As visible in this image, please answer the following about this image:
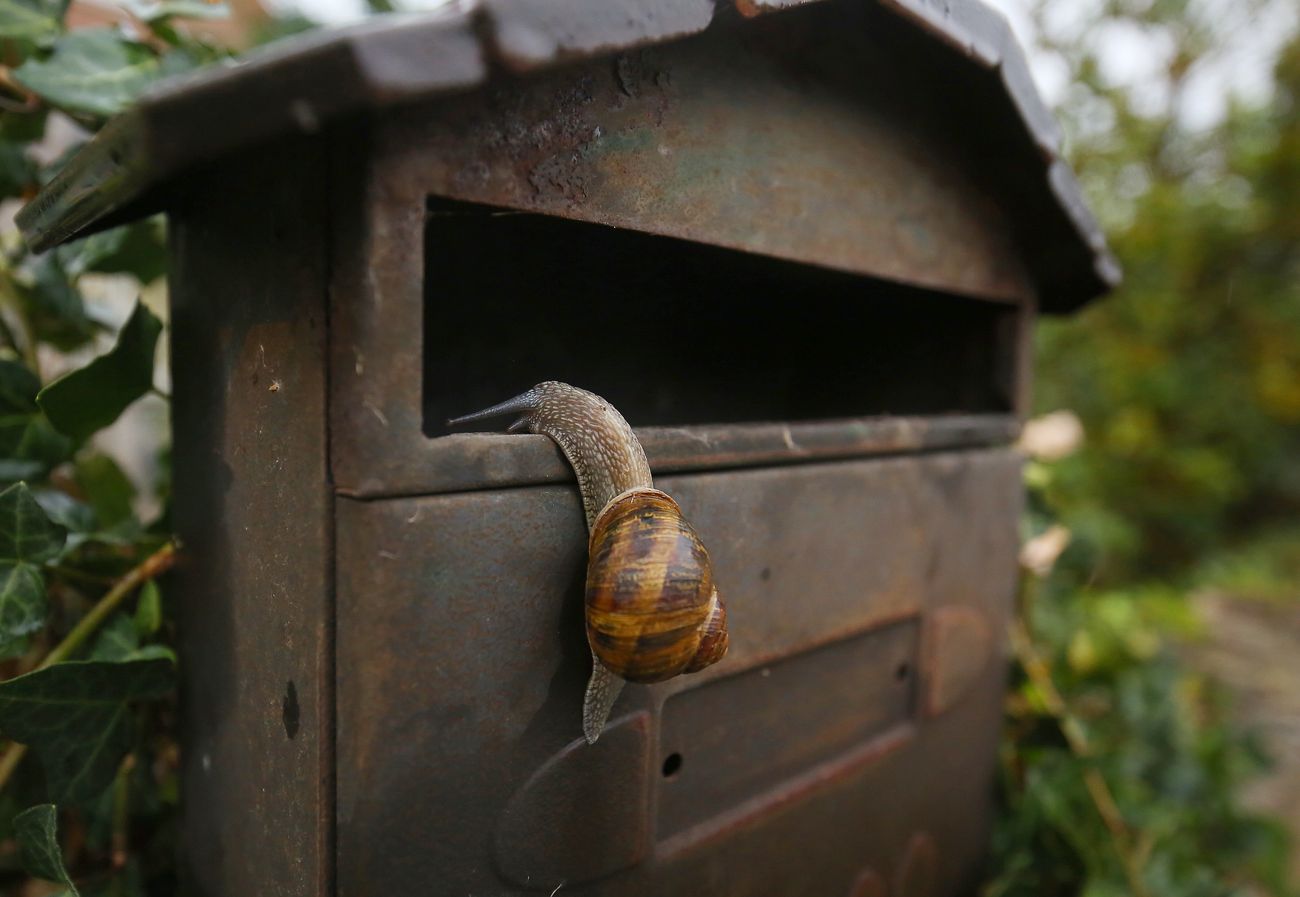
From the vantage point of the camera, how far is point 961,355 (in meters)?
1.40

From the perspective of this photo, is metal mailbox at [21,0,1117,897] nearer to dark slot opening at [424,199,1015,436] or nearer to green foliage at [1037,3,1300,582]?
dark slot opening at [424,199,1015,436]

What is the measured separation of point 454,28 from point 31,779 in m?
1.01

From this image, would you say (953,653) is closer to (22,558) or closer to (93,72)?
(22,558)

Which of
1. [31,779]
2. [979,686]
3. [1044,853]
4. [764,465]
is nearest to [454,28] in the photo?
[764,465]

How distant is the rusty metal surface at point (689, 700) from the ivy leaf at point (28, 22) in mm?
915

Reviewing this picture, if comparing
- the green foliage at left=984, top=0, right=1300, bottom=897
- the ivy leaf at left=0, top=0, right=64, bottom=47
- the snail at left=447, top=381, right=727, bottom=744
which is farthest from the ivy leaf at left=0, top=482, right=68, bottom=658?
the green foliage at left=984, top=0, right=1300, bottom=897

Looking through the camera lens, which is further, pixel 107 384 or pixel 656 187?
pixel 107 384

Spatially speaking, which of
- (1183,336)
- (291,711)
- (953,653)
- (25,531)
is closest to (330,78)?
(291,711)

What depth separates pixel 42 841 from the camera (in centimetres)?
77

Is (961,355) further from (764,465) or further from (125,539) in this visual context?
(125,539)

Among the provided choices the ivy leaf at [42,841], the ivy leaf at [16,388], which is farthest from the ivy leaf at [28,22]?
the ivy leaf at [42,841]

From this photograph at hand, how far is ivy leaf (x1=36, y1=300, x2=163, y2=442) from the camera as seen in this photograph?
0.85 m

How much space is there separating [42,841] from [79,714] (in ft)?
0.39

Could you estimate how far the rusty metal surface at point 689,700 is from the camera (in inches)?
25.7
